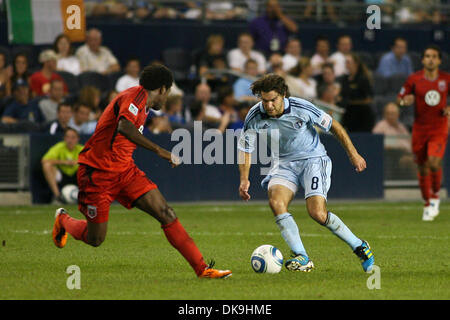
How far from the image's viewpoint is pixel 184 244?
8.37 m

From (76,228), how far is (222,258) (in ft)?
5.62

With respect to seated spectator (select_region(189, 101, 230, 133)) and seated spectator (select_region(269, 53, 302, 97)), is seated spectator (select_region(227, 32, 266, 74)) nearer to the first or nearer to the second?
seated spectator (select_region(269, 53, 302, 97))

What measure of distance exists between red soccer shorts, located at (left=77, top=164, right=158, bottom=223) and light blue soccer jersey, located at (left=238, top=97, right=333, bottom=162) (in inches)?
Answer: 44.0

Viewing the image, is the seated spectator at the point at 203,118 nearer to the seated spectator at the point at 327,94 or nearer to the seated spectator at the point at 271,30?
the seated spectator at the point at 327,94

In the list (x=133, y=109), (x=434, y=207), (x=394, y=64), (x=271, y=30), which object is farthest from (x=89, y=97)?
(x=133, y=109)

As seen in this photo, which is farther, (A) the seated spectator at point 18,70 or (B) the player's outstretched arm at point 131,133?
(A) the seated spectator at point 18,70

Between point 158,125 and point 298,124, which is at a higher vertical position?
point 298,124

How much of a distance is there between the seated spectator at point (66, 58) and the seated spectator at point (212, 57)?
2.39 m

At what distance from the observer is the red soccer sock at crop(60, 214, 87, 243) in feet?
29.9

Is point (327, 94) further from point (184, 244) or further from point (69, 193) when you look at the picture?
point (184, 244)

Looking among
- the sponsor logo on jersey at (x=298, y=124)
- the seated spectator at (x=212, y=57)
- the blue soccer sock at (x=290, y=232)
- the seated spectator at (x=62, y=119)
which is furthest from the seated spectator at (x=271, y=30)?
the blue soccer sock at (x=290, y=232)

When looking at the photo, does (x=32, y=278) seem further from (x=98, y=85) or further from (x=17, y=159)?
(x=98, y=85)

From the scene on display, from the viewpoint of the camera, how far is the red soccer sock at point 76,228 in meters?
9.11

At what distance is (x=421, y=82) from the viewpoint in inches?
573
